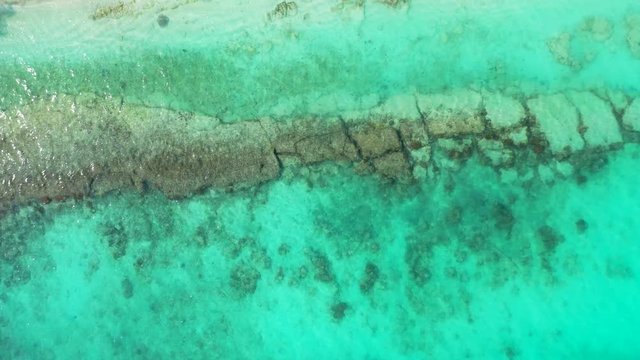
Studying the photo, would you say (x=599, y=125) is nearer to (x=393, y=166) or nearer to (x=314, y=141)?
(x=393, y=166)

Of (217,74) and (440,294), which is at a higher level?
(217,74)

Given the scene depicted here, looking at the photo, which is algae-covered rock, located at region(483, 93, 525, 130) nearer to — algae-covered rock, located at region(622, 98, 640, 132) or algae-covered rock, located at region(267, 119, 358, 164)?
algae-covered rock, located at region(622, 98, 640, 132)

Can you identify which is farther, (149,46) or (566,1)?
(149,46)

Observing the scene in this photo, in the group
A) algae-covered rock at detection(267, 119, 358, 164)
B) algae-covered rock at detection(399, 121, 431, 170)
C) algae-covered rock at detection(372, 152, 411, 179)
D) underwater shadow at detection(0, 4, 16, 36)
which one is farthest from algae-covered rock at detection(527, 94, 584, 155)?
underwater shadow at detection(0, 4, 16, 36)

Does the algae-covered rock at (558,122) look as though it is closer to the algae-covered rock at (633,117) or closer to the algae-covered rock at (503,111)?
the algae-covered rock at (503,111)

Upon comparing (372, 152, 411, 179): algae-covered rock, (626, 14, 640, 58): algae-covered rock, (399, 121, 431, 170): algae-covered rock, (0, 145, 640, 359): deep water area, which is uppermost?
(626, 14, 640, 58): algae-covered rock

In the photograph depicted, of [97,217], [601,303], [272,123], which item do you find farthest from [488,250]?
[97,217]

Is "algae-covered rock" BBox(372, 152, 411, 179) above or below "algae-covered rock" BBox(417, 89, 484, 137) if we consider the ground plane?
below

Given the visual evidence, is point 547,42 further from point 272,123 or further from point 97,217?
point 97,217
